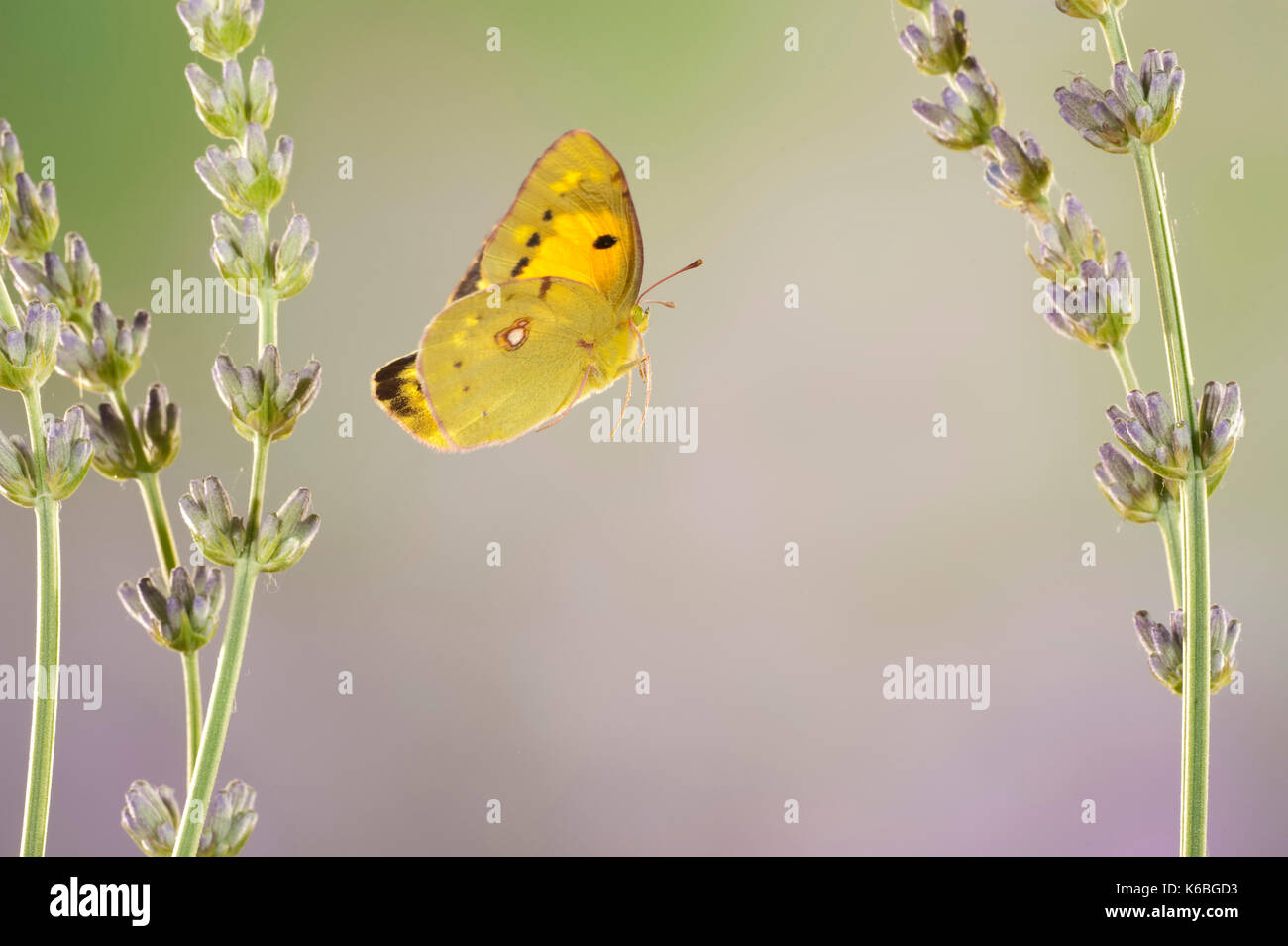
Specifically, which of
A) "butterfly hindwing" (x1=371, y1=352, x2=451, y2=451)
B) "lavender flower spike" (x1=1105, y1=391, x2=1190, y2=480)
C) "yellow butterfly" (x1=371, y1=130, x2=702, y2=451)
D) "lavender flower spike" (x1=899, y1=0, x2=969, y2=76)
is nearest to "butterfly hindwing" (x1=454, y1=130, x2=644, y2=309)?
"yellow butterfly" (x1=371, y1=130, x2=702, y2=451)

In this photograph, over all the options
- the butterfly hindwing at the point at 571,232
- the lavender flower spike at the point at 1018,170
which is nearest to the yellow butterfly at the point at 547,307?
the butterfly hindwing at the point at 571,232

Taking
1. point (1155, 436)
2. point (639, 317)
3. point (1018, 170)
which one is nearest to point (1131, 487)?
point (1155, 436)

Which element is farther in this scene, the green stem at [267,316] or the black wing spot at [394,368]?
the black wing spot at [394,368]

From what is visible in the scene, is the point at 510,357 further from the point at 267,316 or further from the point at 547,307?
the point at 267,316

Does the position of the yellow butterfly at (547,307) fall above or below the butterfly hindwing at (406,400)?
above

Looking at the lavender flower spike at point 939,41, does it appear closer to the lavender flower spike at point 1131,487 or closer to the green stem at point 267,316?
the lavender flower spike at point 1131,487

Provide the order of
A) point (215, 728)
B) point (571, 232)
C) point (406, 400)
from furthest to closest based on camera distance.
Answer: point (571, 232), point (406, 400), point (215, 728)
